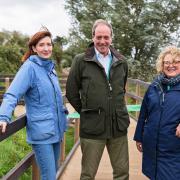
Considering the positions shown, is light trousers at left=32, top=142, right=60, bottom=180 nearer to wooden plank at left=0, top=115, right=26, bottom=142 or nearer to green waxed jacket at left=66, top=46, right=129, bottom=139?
wooden plank at left=0, top=115, right=26, bottom=142

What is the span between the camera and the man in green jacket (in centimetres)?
388

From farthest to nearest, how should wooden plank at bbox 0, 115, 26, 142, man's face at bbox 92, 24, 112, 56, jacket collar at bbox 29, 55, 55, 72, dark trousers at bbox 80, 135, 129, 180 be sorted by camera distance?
dark trousers at bbox 80, 135, 129, 180 → man's face at bbox 92, 24, 112, 56 → jacket collar at bbox 29, 55, 55, 72 → wooden plank at bbox 0, 115, 26, 142

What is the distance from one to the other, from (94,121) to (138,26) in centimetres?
1898

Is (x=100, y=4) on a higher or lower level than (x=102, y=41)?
higher

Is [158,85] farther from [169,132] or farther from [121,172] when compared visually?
[121,172]

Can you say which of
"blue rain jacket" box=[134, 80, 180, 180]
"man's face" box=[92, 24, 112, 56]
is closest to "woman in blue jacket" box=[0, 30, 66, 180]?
"man's face" box=[92, 24, 112, 56]

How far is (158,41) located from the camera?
72.3 ft

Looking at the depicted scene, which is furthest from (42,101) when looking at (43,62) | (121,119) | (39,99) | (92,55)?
(121,119)

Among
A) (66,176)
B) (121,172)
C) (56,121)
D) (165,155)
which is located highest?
(56,121)

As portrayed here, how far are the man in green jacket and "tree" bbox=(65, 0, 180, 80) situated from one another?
17.6 m

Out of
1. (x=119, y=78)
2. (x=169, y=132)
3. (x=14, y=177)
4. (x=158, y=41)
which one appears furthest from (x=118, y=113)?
(x=158, y=41)

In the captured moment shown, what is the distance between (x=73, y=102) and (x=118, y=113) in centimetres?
43

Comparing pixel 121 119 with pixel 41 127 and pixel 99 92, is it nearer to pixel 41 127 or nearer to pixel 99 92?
pixel 99 92

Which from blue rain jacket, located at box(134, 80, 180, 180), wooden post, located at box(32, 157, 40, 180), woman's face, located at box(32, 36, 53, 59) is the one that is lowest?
wooden post, located at box(32, 157, 40, 180)
